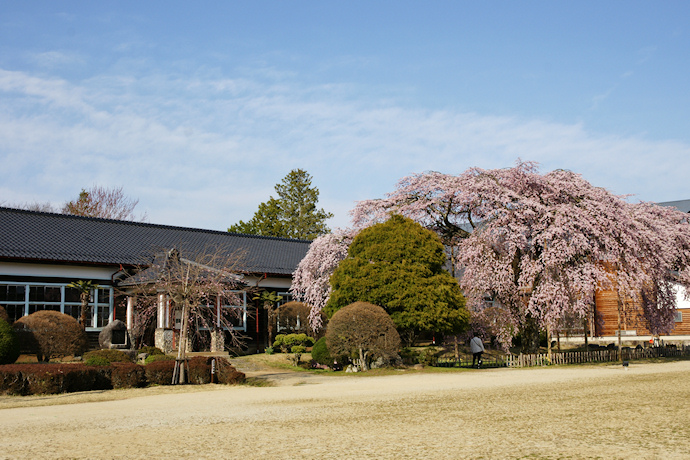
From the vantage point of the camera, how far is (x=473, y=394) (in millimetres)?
13664

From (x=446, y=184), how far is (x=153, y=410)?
648 inches

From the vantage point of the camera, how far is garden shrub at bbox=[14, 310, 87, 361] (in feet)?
63.4

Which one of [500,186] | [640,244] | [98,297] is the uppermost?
[500,186]

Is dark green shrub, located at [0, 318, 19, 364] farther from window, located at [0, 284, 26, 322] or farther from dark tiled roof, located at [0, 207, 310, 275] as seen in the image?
window, located at [0, 284, 26, 322]

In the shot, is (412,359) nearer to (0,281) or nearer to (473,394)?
(473,394)

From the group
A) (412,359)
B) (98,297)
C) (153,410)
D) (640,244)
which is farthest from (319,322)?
(153,410)

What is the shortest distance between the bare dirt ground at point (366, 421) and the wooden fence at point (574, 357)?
647 centimetres

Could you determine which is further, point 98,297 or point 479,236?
point 98,297

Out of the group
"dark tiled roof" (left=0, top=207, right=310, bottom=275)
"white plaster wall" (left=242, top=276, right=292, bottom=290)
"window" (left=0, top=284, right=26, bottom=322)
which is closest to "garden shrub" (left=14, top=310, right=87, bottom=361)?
"dark tiled roof" (left=0, top=207, right=310, bottom=275)

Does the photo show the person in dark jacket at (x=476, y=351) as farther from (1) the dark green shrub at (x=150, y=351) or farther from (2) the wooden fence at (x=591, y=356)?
(1) the dark green shrub at (x=150, y=351)

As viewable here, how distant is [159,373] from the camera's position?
1677 cm

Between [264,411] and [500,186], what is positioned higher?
[500,186]

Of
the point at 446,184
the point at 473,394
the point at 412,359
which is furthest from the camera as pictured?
the point at 446,184

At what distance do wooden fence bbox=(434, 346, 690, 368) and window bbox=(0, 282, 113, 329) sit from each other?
13.6 meters
